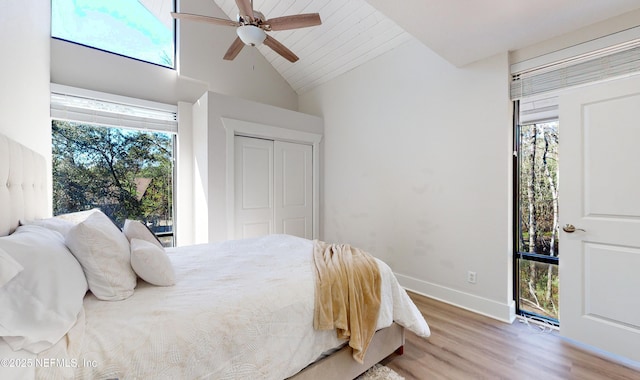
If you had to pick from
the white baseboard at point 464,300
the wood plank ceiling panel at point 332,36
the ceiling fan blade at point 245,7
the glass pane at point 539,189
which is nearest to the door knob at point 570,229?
the glass pane at point 539,189

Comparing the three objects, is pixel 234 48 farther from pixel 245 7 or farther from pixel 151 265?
pixel 151 265

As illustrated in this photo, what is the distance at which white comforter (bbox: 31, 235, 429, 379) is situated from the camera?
0.93 m

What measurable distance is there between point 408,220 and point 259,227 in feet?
6.70

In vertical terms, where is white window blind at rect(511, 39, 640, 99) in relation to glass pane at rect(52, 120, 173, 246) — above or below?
above

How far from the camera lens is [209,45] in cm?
391

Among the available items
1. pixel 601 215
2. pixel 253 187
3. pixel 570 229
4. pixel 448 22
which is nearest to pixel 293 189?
pixel 253 187

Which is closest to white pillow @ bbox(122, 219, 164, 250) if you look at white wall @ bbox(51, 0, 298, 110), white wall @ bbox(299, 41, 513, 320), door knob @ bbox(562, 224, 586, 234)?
white wall @ bbox(51, 0, 298, 110)

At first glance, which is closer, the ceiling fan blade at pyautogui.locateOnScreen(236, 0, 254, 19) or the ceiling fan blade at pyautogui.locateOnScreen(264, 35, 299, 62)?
the ceiling fan blade at pyautogui.locateOnScreen(236, 0, 254, 19)

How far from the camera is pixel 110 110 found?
3.25 m

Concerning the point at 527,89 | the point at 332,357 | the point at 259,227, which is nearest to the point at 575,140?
the point at 527,89

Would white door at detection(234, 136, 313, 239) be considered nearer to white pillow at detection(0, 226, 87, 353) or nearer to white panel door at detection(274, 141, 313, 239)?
white panel door at detection(274, 141, 313, 239)

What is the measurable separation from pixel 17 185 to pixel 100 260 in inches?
31.5

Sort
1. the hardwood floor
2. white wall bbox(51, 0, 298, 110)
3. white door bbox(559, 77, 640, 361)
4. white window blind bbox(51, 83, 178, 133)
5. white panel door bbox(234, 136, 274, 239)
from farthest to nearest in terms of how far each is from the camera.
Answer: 1. white panel door bbox(234, 136, 274, 239)
2. white wall bbox(51, 0, 298, 110)
3. white window blind bbox(51, 83, 178, 133)
4. white door bbox(559, 77, 640, 361)
5. the hardwood floor

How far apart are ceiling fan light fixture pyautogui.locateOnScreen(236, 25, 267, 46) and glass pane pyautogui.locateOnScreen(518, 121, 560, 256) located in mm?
2588
